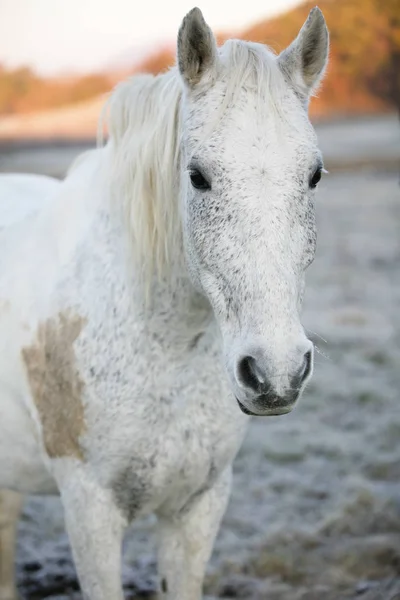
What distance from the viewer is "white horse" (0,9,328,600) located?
1553 mm

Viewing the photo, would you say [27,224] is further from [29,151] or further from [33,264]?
[29,151]

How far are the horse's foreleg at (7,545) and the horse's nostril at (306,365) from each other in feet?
6.14

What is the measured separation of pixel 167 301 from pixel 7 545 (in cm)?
159

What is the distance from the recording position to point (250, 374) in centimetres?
153

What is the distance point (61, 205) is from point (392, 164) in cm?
1313

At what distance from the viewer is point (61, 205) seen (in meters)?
2.26

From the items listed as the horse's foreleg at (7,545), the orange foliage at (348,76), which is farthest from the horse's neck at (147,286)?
the orange foliage at (348,76)

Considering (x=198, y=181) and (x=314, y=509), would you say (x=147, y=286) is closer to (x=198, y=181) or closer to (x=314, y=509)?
(x=198, y=181)

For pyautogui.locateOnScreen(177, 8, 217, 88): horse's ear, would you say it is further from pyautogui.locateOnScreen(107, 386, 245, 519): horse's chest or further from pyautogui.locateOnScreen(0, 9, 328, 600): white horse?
pyautogui.locateOnScreen(107, 386, 245, 519): horse's chest

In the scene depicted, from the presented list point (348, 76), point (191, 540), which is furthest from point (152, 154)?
point (348, 76)

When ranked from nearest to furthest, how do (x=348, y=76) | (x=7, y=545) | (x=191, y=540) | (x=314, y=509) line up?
1. (x=191, y=540)
2. (x=7, y=545)
3. (x=314, y=509)
4. (x=348, y=76)

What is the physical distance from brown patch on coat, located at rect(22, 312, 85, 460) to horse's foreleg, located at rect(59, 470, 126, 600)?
0.34 feet

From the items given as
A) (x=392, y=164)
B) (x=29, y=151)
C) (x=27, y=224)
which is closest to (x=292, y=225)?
(x=27, y=224)

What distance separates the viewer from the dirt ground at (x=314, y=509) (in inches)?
121
